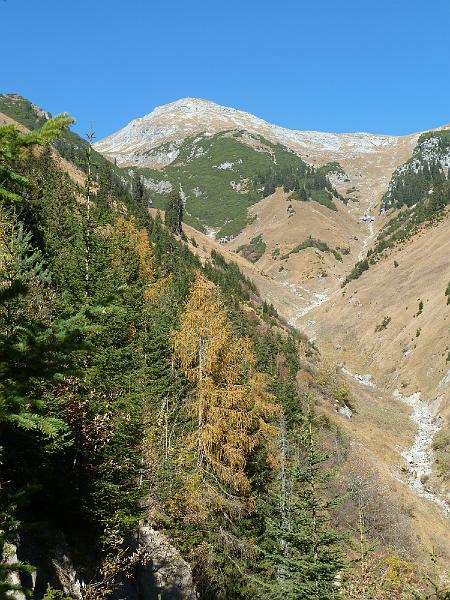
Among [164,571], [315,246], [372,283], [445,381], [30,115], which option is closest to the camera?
[164,571]

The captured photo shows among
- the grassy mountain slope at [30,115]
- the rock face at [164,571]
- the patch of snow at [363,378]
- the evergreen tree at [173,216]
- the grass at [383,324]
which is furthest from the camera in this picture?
the grassy mountain slope at [30,115]

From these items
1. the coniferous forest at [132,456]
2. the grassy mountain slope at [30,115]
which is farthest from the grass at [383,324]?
the grassy mountain slope at [30,115]

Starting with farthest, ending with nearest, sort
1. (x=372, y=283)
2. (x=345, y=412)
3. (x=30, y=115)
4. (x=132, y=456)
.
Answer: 1. (x=30, y=115)
2. (x=372, y=283)
3. (x=345, y=412)
4. (x=132, y=456)

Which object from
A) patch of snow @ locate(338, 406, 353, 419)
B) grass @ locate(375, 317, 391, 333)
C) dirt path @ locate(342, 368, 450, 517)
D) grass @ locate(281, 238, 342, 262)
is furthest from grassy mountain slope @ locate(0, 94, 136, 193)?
dirt path @ locate(342, 368, 450, 517)

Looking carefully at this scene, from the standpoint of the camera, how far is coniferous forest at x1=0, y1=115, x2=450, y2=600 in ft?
16.6

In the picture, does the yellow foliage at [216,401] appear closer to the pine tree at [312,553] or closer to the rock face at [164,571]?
the rock face at [164,571]

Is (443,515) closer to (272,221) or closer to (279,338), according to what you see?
(279,338)

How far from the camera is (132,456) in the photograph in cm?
1412

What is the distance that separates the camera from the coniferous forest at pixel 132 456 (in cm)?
506

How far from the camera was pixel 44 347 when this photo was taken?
4.36 m

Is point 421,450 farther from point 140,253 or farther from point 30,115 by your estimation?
point 30,115

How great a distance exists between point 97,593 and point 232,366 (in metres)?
8.84

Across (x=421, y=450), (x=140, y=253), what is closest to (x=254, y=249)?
(x=140, y=253)

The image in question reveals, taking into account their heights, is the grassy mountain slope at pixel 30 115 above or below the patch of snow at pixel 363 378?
above
